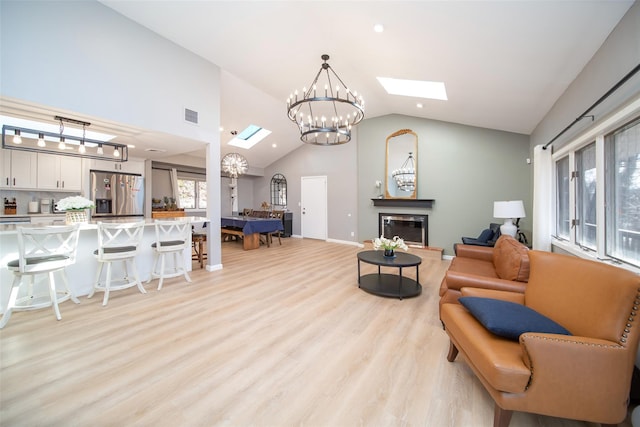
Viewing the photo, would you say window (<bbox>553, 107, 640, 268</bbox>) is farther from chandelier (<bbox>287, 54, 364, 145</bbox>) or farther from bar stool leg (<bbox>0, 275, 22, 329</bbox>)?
bar stool leg (<bbox>0, 275, 22, 329</bbox>)

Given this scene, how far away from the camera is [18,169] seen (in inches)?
180

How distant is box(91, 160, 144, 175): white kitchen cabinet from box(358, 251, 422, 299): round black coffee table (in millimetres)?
5718

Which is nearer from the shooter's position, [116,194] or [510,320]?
[510,320]

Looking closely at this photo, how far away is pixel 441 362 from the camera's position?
2045 millimetres

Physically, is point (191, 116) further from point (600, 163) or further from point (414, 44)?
point (600, 163)

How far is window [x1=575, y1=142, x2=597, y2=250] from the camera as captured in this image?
2738 millimetres

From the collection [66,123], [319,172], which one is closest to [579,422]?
[66,123]

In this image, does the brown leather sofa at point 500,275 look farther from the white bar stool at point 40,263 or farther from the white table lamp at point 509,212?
the white bar stool at point 40,263

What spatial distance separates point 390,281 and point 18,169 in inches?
266

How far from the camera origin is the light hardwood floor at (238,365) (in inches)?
59.9

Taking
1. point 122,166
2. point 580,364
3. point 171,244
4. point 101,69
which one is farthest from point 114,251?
point 580,364

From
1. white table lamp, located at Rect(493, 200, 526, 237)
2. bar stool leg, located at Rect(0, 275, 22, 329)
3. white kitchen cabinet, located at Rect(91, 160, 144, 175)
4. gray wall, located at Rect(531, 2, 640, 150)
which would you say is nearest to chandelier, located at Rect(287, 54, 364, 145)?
gray wall, located at Rect(531, 2, 640, 150)

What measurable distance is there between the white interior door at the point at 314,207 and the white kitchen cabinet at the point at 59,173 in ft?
18.3

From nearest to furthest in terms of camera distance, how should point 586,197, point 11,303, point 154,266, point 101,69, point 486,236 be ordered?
point 11,303 → point 586,197 → point 101,69 → point 154,266 → point 486,236
